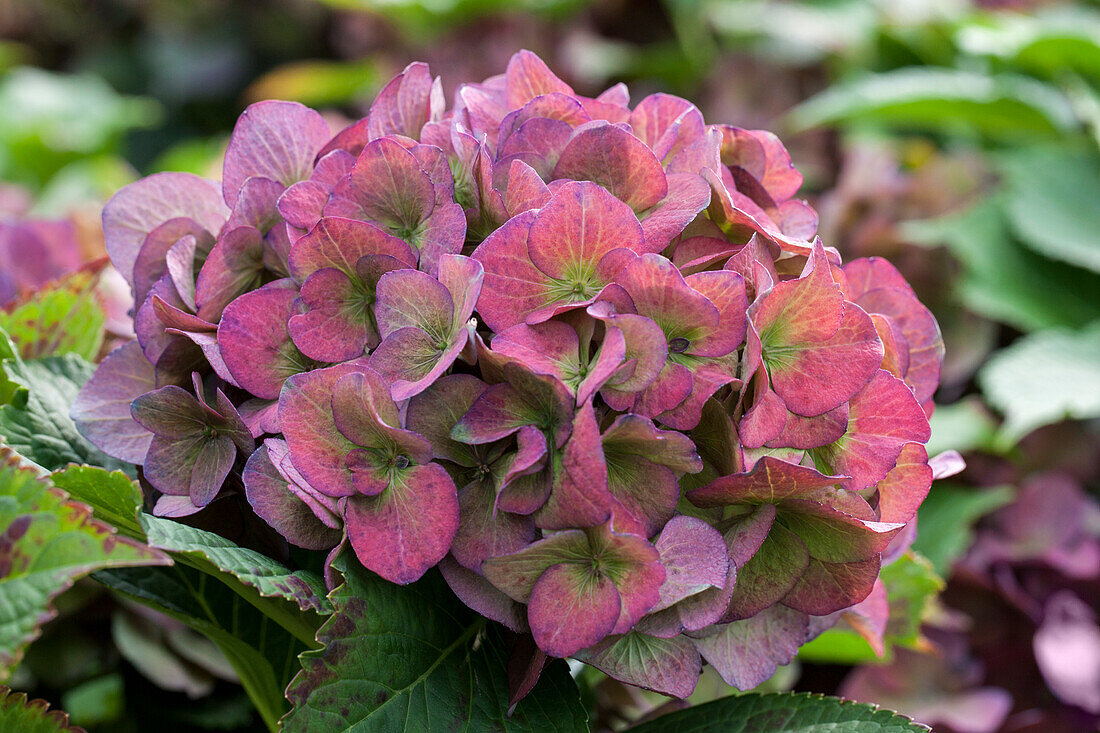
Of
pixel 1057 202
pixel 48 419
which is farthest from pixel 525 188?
pixel 1057 202

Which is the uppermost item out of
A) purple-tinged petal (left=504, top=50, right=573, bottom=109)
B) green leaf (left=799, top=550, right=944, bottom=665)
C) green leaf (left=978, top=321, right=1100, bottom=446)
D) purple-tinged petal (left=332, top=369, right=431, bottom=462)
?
purple-tinged petal (left=504, top=50, right=573, bottom=109)

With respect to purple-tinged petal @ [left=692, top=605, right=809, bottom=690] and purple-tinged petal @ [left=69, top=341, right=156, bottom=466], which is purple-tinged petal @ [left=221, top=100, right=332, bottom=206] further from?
purple-tinged petal @ [left=692, top=605, right=809, bottom=690]

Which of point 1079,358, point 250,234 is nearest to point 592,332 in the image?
point 250,234

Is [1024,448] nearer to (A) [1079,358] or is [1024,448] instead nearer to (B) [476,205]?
(A) [1079,358]

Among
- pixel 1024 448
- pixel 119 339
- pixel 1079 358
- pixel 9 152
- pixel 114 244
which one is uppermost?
pixel 114 244

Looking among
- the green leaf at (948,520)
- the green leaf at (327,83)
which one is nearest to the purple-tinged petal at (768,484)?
the green leaf at (948,520)

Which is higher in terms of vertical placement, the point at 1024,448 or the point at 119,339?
the point at 119,339

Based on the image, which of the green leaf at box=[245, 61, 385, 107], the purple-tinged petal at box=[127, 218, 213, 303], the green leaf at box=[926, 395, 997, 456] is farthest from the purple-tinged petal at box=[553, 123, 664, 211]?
the green leaf at box=[245, 61, 385, 107]

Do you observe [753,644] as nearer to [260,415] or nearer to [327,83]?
[260,415]
